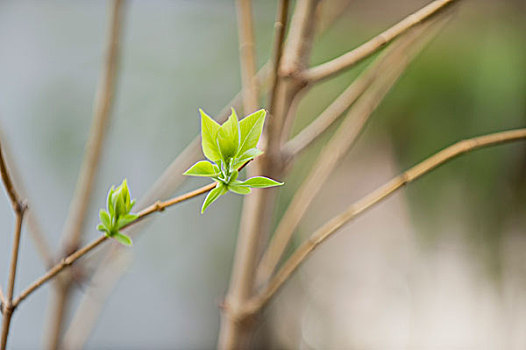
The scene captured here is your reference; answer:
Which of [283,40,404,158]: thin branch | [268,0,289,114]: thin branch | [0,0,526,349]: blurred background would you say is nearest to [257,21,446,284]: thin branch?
[283,40,404,158]: thin branch

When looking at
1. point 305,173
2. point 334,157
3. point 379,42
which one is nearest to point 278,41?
point 379,42

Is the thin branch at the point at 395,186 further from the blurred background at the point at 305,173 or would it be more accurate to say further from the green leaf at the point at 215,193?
the blurred background at the point at 305,173

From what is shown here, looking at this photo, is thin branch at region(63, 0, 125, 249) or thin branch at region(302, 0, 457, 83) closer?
thin branch at region(302, 0, 457, 83)

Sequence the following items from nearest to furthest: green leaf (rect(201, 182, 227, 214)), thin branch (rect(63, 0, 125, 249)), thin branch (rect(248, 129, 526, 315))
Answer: green leaf (rect(201, 182, 227, 214))
thin branch (rect(248, 129, 526, 315))
thin branch (rect(63, 0, 125, 249))

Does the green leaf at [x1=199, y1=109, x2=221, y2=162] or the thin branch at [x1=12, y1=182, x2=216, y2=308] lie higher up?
the green leaf at [x1=199, y1=109, x2=221, y2=162]

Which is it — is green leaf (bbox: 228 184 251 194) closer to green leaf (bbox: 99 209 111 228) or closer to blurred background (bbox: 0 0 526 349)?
green leaf (bbox: 99 209 111 228)

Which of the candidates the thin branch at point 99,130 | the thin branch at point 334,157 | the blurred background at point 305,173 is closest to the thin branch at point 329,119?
the thin branch at point 334,157

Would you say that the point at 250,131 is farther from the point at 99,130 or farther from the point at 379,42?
the point at 99,130
